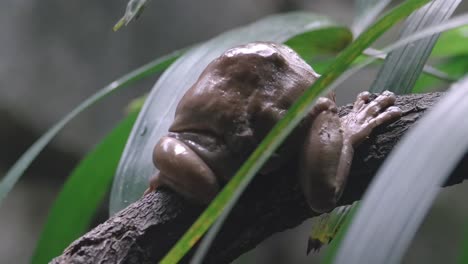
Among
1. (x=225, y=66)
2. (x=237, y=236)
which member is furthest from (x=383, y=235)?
(x=225, y=66)

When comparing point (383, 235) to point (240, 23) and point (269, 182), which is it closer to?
point (269, 182)

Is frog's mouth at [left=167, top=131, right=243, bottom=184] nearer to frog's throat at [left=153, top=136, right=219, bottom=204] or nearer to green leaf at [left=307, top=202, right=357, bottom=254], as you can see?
frog's throat at [left=153, top=136, right=219, bottom=204]

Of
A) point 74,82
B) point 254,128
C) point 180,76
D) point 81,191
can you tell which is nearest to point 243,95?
point 254,128

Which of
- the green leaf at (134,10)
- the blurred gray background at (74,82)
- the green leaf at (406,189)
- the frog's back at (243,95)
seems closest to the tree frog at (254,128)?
the frog's back at (243,95)

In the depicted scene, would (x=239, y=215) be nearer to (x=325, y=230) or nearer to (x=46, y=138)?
(x=325, y=230)

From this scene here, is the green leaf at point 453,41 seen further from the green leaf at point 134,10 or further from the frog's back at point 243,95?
the green leaf at point 134,10

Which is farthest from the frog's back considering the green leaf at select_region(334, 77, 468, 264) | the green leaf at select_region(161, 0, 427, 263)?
the green leaf at select_region(334, 77, 468, 264)
